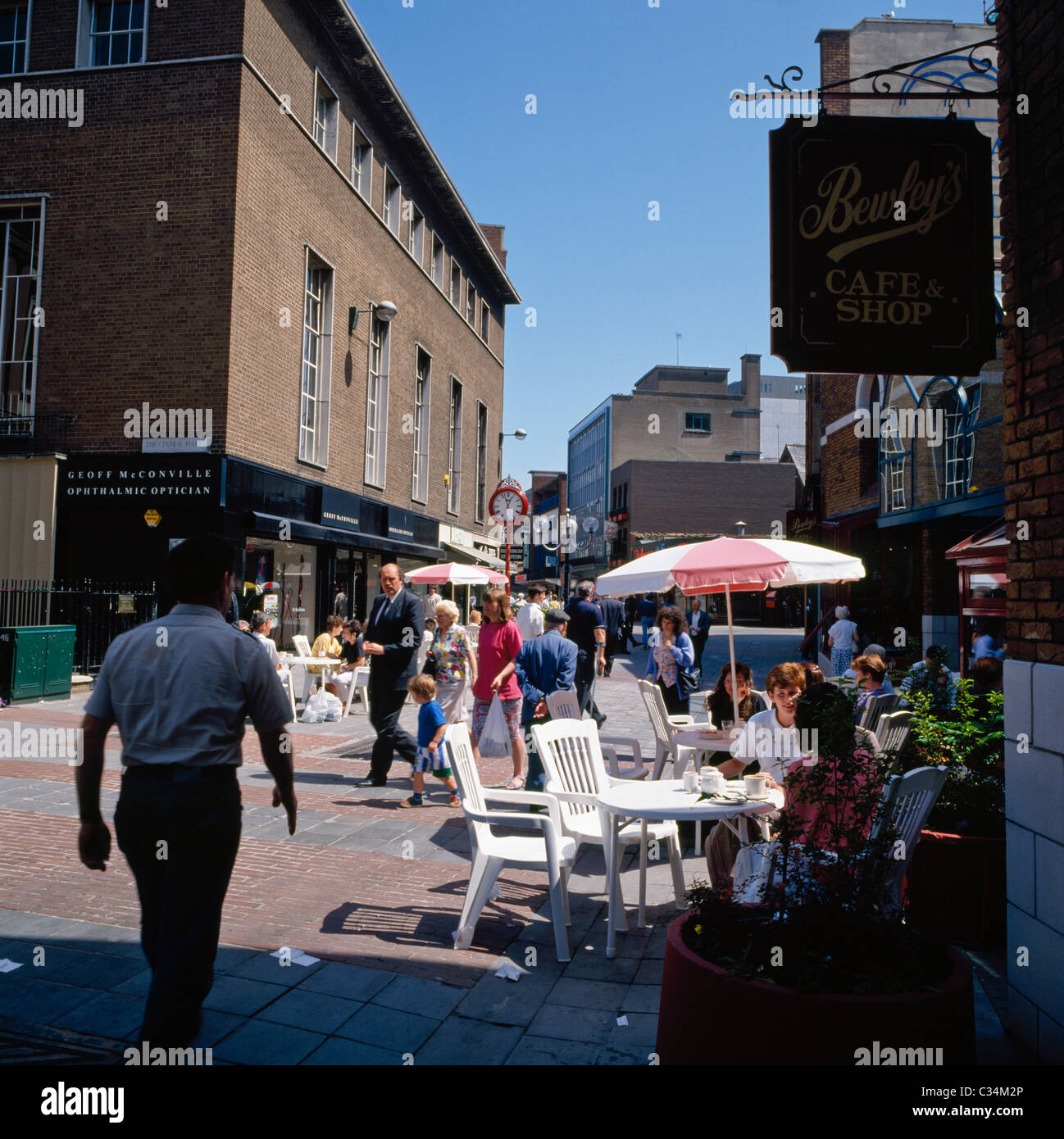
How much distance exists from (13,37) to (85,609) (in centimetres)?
1060

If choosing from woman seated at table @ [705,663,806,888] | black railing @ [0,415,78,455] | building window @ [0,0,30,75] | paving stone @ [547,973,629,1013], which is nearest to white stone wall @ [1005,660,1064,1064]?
woman seated at table @ [705,663,806,888]

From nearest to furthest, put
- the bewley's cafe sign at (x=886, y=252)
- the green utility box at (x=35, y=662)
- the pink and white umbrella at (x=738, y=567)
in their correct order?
1. the bewley's cafe sign at (x=886, y=252)
2. the pink and white umbrella at (x=738, y=567)
3. the green utility box at (x=35, y=662)

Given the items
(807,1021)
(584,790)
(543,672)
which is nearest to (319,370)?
(543,672)

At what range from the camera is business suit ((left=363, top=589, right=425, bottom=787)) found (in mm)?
7949

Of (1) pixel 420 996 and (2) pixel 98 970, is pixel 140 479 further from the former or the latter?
(1) pixel 420 996

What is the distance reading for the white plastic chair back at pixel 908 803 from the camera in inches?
147

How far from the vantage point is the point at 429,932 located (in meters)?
4.66

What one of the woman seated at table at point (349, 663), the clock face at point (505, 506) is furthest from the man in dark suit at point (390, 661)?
the clock face at point (505, 506)

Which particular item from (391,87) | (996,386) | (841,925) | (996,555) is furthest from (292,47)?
(841,925)

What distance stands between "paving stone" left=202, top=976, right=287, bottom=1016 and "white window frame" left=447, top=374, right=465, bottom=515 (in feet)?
86.5

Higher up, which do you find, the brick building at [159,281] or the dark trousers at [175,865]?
the brick building at [159,281]

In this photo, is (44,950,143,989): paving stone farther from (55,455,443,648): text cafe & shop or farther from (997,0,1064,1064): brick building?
(55,455,443,648): text cafe & shop

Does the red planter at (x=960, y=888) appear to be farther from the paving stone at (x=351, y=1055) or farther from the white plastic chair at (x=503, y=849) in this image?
the paving stone at (x=351, y=1055)

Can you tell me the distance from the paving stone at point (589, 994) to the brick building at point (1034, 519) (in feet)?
5.05
